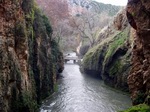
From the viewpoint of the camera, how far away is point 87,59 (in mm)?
46312

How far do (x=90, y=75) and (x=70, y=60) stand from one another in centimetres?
1900

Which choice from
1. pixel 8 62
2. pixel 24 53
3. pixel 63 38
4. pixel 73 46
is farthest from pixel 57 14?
pixel 8 62

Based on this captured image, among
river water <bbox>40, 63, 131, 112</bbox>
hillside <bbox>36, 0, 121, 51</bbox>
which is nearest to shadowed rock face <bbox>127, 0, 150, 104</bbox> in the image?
river water <bbox>40, 63, 131, 112</bbox>

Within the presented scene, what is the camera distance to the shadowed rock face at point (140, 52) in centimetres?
1727

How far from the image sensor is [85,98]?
29.3m

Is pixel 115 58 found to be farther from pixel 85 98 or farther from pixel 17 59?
pixel 17 59

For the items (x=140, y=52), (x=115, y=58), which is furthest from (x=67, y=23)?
(x=140, y=52)

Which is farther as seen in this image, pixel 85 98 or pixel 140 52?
pixel 85 98

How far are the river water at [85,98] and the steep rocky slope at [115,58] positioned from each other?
1363mm

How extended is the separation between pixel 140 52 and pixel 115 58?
56.3ft

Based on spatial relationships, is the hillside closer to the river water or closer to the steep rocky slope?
the steep rocky slope

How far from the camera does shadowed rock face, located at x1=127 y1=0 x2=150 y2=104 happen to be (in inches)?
680

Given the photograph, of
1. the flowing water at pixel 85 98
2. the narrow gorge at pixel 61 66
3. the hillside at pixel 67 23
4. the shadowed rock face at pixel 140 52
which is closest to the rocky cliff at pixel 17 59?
the narrow gorge at pixel 61 66

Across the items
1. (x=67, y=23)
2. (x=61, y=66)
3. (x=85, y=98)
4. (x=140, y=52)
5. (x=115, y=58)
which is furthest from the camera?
(x=67, y=23)
